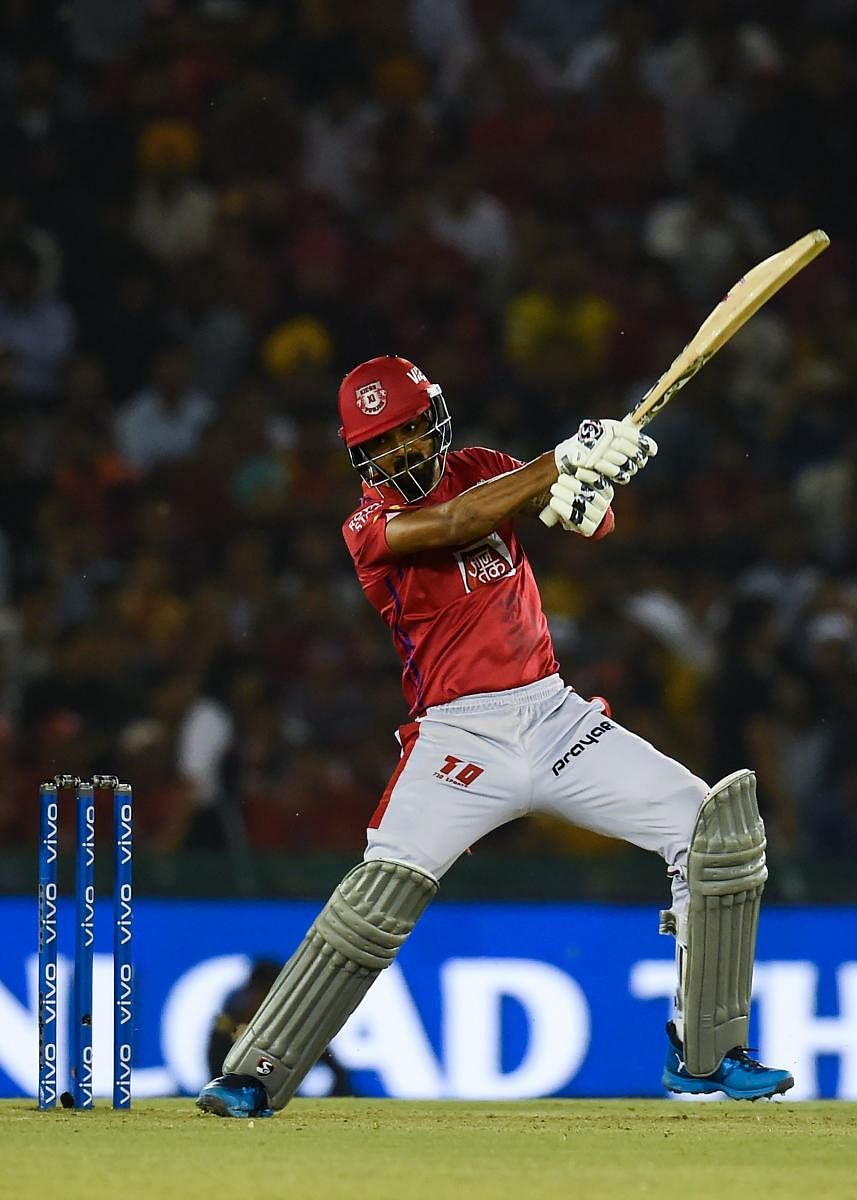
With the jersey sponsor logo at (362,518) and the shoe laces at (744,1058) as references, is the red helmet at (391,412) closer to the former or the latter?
the jersey sponsor logo at (362,518)

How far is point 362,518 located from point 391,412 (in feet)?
0.91

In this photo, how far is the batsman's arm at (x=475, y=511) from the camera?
4.71 metres

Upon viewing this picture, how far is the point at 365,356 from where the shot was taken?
32.5 feet

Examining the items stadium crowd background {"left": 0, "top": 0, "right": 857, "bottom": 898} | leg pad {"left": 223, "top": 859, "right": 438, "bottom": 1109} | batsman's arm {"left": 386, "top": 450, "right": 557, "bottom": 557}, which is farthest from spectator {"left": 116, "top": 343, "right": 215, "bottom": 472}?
leg pad {"left": 223, "top": 859, "right": 438, "bottom": 1109}

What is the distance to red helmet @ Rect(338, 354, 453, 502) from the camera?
487 centimetres

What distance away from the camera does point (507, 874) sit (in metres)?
7.11

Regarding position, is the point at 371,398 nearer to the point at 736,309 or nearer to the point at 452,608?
the point at 452,608

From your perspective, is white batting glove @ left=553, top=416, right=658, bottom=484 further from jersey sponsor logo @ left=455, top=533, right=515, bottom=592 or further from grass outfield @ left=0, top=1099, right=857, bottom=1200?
grass outfield @ left=0, top=1099, right=857, bottom=1200

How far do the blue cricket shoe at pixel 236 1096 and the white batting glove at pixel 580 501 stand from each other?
5.15 feet

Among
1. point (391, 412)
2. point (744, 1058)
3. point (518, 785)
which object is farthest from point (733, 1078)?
point (391, 412)

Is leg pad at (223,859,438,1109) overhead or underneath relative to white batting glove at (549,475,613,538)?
underneath

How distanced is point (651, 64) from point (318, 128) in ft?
6.01

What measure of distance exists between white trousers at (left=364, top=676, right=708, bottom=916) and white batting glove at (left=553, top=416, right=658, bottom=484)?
→ 626 mm

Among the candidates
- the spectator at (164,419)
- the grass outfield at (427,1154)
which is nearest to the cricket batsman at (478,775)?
the grass outfield at (427,1154)
